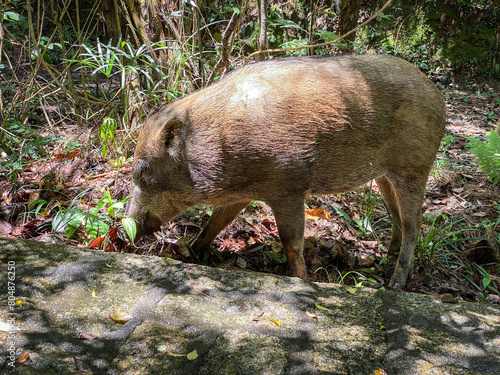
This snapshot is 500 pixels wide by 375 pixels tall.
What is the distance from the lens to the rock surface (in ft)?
7.03

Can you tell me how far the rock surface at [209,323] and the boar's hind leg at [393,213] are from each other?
73.2 inches

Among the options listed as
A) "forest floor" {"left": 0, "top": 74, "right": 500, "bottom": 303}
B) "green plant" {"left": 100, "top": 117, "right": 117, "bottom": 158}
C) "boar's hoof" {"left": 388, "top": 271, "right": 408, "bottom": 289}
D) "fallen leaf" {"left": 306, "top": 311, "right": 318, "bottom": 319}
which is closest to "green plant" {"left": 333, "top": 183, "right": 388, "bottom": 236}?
"forest floor" {"left": 0, "top": 74, "right": 500, "bottom": 303}

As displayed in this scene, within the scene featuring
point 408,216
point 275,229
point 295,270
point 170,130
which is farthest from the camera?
point 275,229

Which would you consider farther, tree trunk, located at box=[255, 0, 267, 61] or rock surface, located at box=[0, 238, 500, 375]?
tree trunk, located at box=[255, 0, 267, 61]

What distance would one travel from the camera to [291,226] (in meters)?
3.71

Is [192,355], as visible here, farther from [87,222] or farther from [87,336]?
[87,222]

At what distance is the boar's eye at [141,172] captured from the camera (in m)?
3.84

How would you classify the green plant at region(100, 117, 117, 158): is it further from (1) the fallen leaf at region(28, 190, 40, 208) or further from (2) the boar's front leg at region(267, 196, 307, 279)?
(2) the boar's front leg at region(267, 196, 307, 279)

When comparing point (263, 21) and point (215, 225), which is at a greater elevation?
point (263, 21)

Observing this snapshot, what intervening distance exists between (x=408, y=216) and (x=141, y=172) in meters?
2.39

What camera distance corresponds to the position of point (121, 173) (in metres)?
4.89

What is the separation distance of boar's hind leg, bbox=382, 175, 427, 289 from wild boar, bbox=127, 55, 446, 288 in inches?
1.5

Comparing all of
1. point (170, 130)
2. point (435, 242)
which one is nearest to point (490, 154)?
point (435, 242)

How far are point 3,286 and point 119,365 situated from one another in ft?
3.14
